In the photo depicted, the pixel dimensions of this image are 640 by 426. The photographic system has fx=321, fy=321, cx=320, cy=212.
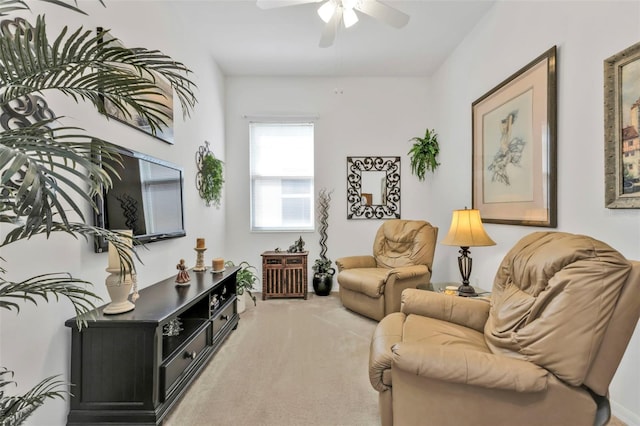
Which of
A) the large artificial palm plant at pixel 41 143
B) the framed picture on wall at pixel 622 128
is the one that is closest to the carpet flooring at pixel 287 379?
the large artificial palm plant at pixel 41 143

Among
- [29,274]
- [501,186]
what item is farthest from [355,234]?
[29,274]

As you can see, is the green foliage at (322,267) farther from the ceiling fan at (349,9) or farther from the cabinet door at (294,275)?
the ceiling fan at (349,9)

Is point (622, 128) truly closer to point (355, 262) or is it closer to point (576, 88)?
point (576, 88)

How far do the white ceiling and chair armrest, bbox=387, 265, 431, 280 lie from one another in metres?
2.55

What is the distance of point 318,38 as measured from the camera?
11.8 ft

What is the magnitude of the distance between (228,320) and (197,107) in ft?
7.54

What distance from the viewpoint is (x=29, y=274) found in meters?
1.47

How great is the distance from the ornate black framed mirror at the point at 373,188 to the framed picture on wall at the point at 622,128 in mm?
2838

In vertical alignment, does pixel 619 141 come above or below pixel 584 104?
below

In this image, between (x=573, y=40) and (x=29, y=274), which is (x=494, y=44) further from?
(x=29, y=274)

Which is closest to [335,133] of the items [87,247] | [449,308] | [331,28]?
[331,28]

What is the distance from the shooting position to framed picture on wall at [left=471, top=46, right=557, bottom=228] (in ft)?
7.78

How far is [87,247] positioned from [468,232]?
8.38 feet

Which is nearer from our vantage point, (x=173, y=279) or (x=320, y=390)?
(x=320, y=390)
